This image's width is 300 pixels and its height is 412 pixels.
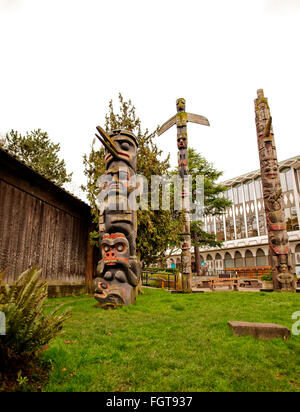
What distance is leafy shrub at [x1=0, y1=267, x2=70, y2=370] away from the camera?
2.64m

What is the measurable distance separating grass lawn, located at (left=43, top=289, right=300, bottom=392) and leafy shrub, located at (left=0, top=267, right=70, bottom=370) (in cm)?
49

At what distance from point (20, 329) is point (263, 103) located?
15459mm

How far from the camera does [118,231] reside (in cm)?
845

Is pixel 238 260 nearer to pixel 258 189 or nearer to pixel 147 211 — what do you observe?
pixel 258 189

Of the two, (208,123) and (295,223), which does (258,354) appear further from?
(295,223)

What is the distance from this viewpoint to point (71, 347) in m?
4.08

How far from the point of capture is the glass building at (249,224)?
3359 centimetres

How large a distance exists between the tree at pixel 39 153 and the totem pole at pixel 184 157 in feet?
44.2

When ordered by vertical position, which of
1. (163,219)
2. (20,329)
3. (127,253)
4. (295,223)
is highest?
(295,223)

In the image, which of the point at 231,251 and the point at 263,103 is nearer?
the point at 263,103

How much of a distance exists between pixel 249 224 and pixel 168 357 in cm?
3966

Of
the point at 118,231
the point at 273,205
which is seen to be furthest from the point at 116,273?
the point at 273,205

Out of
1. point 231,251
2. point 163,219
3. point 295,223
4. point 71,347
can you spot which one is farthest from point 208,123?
point 231,251

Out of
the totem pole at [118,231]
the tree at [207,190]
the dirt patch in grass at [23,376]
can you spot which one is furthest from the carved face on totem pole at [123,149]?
the tree at [207,190]
